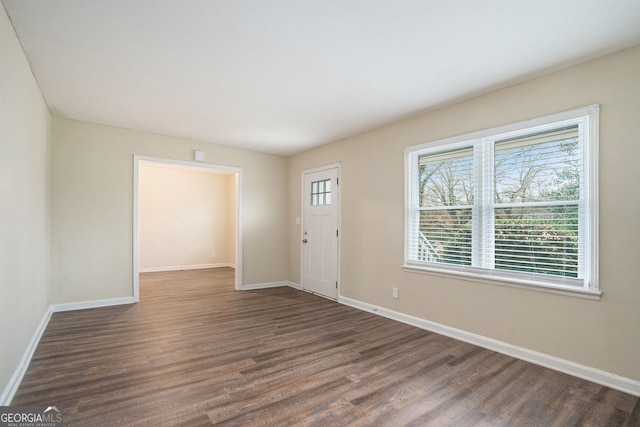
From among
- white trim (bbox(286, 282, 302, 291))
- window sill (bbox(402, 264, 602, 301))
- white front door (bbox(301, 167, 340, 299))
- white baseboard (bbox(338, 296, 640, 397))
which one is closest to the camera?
white baseboard (bbox(338, 296, 640, 397))

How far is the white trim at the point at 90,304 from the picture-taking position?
4062 mm

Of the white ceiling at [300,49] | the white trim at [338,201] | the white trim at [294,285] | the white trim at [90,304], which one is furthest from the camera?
the white trim at [294,285]

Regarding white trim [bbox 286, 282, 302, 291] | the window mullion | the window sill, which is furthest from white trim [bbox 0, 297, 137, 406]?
the window mullion

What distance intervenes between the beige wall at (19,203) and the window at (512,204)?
3668 millimetres

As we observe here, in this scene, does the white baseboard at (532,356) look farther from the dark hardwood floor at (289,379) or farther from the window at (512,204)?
the window at (512,204)

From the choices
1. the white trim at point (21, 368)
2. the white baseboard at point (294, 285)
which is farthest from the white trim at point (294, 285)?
the white trim at point (21, 368)

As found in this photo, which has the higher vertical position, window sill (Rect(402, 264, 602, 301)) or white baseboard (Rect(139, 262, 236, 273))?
window sill (Rect(402, 264, 602, 301))

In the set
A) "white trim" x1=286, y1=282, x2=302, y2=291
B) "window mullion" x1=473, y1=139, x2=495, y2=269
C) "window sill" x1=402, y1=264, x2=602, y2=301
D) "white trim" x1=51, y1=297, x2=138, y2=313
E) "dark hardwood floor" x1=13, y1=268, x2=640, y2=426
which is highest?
"window mullion" x1=473, y1=139, x2=495, y2=269

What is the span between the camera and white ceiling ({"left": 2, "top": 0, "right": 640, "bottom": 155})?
1971 mm

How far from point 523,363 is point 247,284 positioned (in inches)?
168

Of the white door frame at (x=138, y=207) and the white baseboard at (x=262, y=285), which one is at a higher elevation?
the white door frame at (x=138, y=207)

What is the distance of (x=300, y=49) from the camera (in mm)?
2422

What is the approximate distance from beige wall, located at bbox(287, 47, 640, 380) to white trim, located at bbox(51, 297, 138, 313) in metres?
3.39

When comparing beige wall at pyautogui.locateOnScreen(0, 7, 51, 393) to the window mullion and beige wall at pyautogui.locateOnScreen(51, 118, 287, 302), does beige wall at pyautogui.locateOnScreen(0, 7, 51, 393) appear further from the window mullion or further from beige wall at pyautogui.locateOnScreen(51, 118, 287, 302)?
the window mullion
